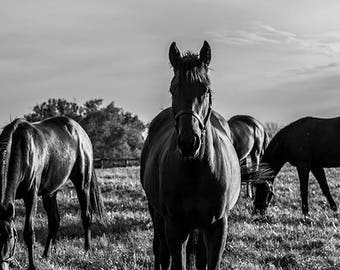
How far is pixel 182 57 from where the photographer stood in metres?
4.26

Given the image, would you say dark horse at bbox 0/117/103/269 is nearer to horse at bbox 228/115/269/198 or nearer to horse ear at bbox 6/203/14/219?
horse ear at bbox 6/203/14/219

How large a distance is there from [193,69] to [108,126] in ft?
168

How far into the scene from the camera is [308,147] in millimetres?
11500

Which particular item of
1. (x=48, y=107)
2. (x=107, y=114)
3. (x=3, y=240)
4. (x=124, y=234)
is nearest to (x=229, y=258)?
(x=124, y=234)

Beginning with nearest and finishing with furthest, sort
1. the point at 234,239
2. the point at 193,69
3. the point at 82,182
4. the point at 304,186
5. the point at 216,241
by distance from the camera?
the point at 193,69 → the point at 216,241 → the point at 234,239 → the point at 82,182 → the point at 304,186

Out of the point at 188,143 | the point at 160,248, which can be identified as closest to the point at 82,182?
the point at 160,248

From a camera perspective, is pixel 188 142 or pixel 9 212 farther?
pixel 9 212

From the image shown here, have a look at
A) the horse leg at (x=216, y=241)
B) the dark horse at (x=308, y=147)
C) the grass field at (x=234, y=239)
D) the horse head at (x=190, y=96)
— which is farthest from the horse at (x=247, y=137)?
the horse head at (x=190, y=96)

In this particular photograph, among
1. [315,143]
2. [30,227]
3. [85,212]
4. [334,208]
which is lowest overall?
[334,208]

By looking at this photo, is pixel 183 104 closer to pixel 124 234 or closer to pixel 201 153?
pixel 201 153

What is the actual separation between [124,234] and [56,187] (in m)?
1.26

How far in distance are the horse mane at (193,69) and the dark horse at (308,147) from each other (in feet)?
24.2

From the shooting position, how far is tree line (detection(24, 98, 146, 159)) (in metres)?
53.5

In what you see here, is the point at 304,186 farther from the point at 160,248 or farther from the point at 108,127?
the point at 108,127
